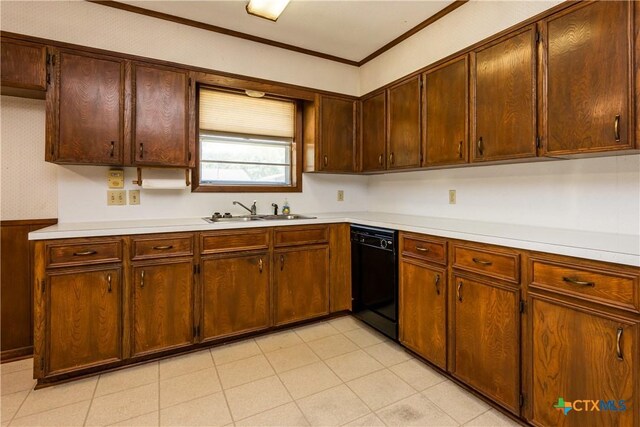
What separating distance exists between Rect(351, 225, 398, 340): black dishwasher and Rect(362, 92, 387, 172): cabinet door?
28.1 inches

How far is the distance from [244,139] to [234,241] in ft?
3.78

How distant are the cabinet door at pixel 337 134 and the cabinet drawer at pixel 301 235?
2.27 feet

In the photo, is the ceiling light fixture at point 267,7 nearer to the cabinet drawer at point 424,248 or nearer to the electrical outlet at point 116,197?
the electrical outlet at point 116,197

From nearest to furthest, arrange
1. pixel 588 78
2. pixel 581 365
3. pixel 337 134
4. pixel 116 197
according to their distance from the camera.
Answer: pixel 581 365 → pixel 588 78 → pixel 116 197 → pixel 337 134

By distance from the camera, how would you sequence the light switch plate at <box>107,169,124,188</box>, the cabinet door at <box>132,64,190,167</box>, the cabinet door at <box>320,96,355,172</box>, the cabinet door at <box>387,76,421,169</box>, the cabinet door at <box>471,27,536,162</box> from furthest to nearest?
the cabinet door at <box>320,96,355,172</box>, the cabinet door at <box>387,76,421,169</box>, the light switch plate at <box>107,169,124,188</box>, the cabinet door at <box>132,64,190,167</box>, the cabinet door at <box>471,27,536,162</box>

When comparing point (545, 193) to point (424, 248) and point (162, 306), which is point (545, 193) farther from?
point (162, 306)

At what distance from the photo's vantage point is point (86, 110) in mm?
2203

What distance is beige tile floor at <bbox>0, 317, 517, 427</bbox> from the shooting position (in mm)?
1679

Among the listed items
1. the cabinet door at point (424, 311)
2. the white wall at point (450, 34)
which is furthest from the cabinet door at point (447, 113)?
the cabinet door at point (424, 311)

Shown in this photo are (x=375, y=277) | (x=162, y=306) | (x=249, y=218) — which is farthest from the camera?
(x=249, y=218)

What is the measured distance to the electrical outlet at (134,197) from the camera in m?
2.56

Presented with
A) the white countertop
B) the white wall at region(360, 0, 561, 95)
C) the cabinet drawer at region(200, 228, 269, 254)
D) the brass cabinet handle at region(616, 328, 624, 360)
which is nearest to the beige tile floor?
the brass cabinet handle at region(616, 328, 624, 360)

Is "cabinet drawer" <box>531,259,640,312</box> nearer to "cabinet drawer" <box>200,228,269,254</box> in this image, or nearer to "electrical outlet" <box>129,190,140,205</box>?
"cabinet drawer" <box>200,228,269,254</box>

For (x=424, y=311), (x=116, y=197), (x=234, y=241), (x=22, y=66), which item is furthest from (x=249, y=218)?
(x=22, y=66)
